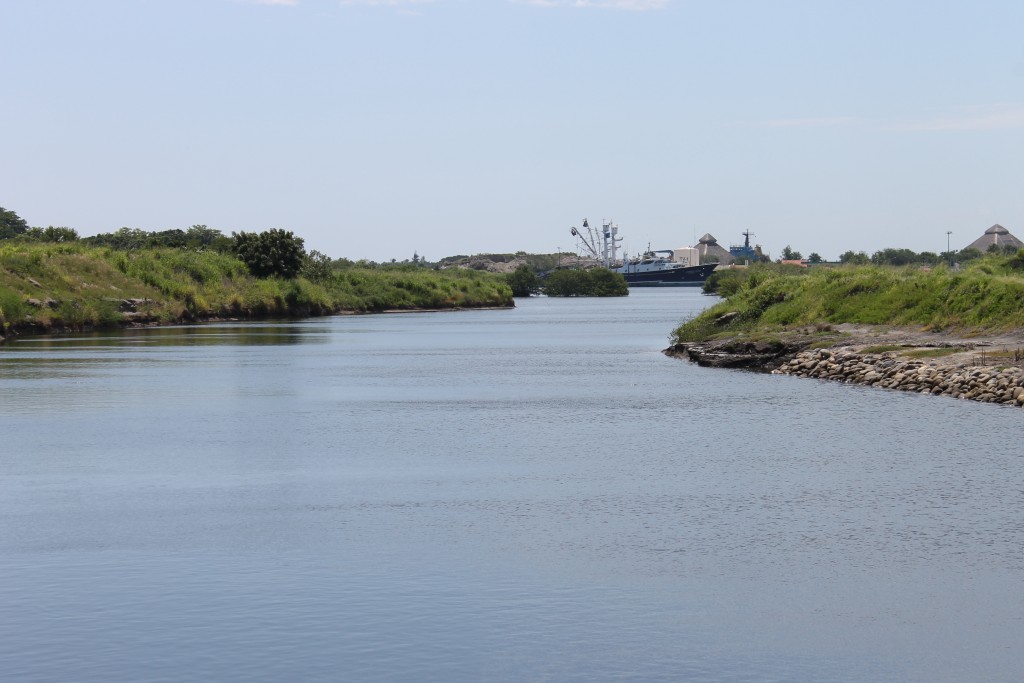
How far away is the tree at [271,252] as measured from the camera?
11875 centimetres

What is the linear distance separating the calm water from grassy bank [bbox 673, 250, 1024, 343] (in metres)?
12.8

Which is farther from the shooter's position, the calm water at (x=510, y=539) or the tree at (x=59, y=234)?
the tree at (x=59, y=234)

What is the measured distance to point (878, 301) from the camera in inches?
2338

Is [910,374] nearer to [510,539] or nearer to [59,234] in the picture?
[510,539]

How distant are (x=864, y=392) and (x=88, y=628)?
1253 inches

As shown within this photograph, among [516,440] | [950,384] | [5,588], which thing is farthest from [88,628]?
[950,384]

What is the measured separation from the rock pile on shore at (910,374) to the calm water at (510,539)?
6.71 ft

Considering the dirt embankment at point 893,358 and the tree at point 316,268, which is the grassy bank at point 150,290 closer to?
the tree at point 316,268

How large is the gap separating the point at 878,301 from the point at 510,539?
4299 centimetres

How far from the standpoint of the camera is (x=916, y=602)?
16.4 m

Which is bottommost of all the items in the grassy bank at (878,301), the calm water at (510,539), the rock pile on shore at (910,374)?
the calm water at (510,539)

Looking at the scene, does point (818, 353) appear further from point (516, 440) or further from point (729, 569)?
point (729, 569)

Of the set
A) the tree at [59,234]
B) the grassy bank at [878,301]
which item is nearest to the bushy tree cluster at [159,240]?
the tree at [59,234]

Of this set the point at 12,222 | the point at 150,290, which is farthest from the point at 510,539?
the point at 12,222
